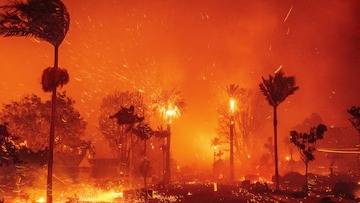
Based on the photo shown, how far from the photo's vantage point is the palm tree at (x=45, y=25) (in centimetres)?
2139

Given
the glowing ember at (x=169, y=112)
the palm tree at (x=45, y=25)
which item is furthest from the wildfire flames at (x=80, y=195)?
the glowing ember at (x=169, y=112)

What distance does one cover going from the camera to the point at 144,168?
39844 mm

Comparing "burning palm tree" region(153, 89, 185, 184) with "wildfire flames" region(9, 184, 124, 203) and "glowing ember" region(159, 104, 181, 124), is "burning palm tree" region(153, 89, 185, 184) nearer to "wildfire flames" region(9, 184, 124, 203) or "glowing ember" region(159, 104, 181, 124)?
"glowing ember" region(159, 104, 181, 124)

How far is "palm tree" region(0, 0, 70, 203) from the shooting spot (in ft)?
70.2

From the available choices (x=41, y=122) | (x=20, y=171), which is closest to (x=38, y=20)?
(x=20, y=171)

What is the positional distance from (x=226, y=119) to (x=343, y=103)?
58951 millimetres

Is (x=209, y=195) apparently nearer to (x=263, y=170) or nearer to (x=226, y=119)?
(x=263, y=170)

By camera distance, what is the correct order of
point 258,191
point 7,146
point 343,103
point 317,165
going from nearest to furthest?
point 7,146
point 258,191
point 317,165
point 343,103

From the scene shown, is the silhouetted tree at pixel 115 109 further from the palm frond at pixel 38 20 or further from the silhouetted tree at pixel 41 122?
the palm frond at pixel 38 20

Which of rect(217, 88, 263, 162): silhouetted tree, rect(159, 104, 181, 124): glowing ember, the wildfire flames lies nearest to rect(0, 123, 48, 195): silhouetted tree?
the wildfire flames

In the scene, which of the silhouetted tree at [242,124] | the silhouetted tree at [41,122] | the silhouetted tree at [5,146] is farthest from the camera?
the silhouetted tree at [242,124]

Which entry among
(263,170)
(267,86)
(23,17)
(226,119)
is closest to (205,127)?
(226,119)

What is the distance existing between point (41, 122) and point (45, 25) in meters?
40.0

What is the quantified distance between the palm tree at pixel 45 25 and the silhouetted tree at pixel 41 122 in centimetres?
3695
